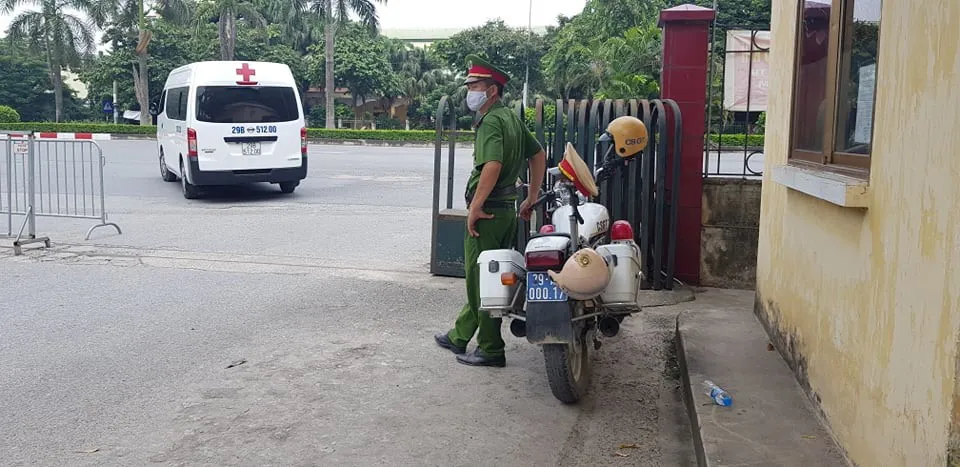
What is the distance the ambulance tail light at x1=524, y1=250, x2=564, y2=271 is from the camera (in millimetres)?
4414

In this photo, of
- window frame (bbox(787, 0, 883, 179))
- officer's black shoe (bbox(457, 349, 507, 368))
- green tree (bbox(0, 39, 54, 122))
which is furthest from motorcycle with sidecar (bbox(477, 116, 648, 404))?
green tree (bbox(0, 39, 54, 122))

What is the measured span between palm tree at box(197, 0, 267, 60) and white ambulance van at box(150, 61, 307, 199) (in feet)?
97.0

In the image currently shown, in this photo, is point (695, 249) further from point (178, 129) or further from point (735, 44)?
point (178, 129)

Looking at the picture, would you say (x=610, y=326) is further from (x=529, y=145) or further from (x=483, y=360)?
(x=529, y=145)

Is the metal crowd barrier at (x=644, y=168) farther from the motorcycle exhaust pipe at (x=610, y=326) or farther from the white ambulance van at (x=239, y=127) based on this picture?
the white ambulance van at (x=239, y=127)

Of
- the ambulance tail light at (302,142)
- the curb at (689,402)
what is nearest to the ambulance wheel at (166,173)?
the ambulance tail light at (302,142)

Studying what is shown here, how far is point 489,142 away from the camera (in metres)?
5.05

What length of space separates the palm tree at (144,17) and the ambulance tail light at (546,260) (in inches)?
1724

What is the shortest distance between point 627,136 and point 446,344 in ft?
5.84

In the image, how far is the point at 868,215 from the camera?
3.43m

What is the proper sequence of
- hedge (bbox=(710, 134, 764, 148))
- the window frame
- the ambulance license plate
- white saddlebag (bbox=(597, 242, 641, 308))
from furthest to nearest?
1. the ambulance license plate
2. hedge (bbox=(710, 134, 764, 148))
3. white saddlebag (bbox=(597, 242, 641, 308))
4. the window frame

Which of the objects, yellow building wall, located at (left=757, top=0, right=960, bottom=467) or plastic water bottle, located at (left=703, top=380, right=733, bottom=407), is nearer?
yellow building wall, located at (left=757, top=0, right=960, bottom=467)

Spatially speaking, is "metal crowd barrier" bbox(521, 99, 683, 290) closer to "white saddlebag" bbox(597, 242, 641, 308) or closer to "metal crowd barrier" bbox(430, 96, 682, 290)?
"metal crowd barrier" bbox(430, 96, 682, 290)

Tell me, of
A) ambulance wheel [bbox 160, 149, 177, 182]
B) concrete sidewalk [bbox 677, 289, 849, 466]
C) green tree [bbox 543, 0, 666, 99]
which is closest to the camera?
concrete sidewalk [bbox 677, 289, 849, 466]
